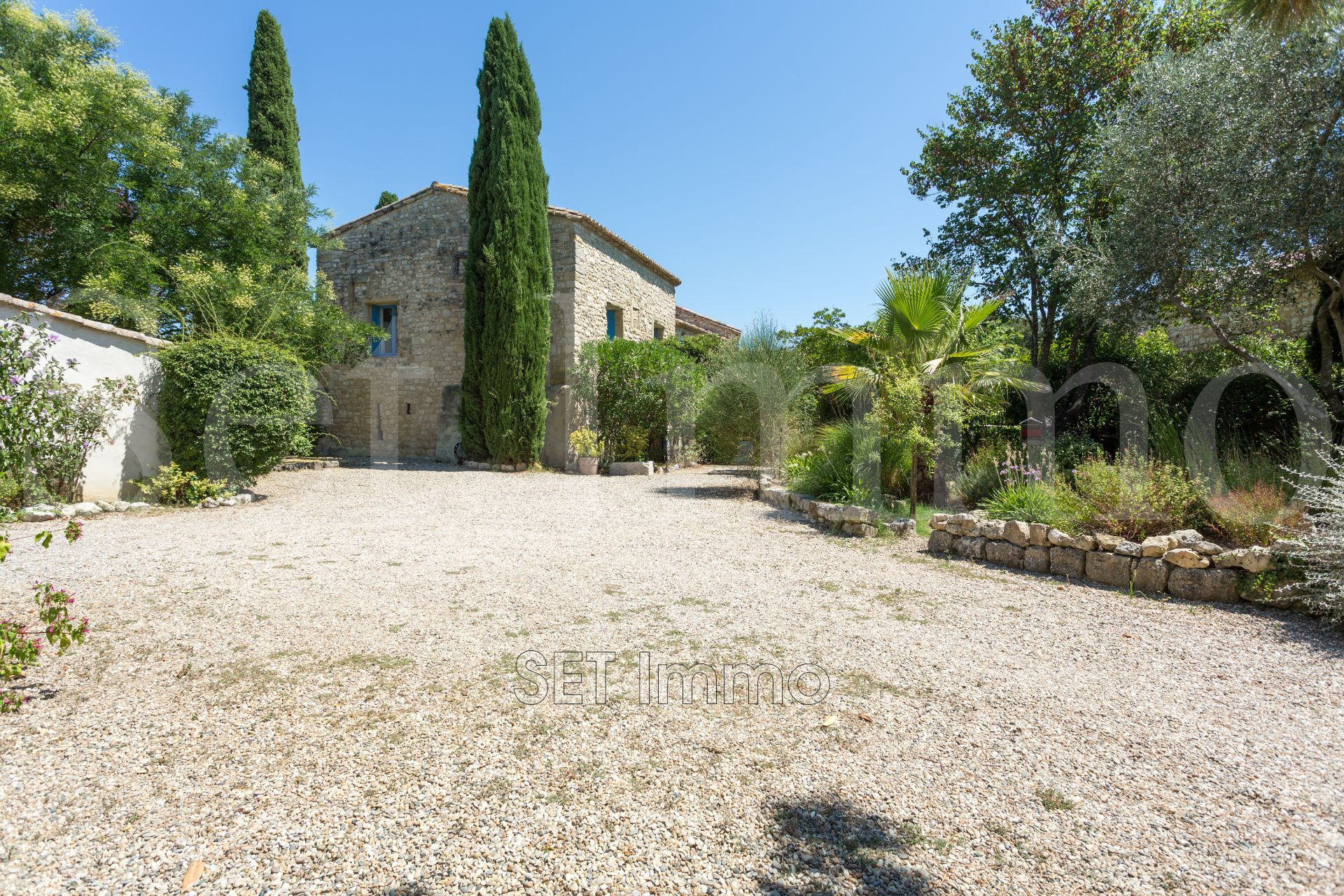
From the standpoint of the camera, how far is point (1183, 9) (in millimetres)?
9406

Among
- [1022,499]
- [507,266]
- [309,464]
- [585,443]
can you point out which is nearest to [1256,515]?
[1022,499]

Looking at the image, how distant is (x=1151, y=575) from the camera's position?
169 inches

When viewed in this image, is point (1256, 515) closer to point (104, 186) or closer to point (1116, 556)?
point (1116, 556)

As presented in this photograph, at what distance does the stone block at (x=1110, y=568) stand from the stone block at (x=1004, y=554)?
0.49 m

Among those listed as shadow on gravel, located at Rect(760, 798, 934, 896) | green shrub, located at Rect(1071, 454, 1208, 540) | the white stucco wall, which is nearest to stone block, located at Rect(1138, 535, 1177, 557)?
green shrub, located at Rect(1071, 454, 1208, 540)

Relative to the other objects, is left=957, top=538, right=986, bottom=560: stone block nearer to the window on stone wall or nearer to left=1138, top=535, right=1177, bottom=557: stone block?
left=1138, top=535, right=1177, bottom=557: stone block

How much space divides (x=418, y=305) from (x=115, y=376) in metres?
8.33

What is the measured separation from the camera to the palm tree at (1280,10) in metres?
4.00

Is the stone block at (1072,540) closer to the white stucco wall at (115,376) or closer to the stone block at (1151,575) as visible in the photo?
the stone block at (1151,575)

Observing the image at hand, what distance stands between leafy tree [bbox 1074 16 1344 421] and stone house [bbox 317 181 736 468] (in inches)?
404

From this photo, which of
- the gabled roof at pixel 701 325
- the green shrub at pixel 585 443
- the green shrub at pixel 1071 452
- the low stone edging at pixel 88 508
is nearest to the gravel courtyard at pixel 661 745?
the low stone edging at pixel 88 508

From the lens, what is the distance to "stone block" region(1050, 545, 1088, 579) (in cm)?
470

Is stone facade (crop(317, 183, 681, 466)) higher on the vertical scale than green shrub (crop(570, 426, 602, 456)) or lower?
higher

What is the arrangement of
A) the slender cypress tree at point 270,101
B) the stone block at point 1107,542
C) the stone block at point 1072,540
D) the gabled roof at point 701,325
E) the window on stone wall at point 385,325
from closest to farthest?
the stone block at point 1107,542, the stone block at point 1072,540, the slender cypress tree at point 270,101, the window on stone wall at point 385,325, the gabled roof at point 701,325
